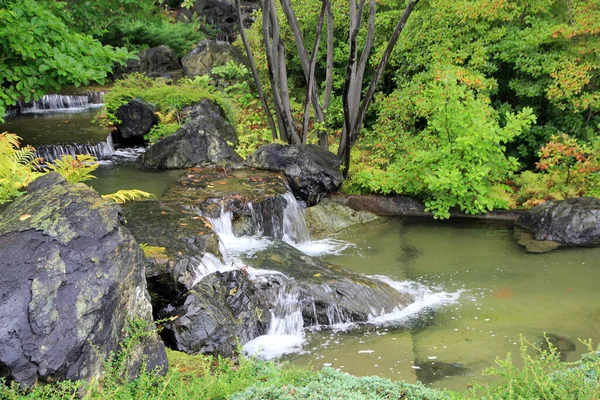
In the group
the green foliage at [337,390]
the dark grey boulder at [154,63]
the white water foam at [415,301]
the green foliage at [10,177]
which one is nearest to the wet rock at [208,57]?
the dark grey boulder at [154,63]

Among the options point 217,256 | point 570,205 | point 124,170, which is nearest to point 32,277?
point 217,256

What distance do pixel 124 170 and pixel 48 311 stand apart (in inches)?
307

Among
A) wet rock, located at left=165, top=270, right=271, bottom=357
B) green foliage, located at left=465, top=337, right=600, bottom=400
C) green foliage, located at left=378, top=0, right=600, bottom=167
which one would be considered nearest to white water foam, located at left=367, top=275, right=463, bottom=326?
wet rock, located at left=165, top=270, right=271, bottom=357

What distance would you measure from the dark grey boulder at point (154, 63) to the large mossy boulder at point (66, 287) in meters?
17.7

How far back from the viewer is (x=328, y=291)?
21.8 feet

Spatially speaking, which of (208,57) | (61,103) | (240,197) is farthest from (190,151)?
(208,57)

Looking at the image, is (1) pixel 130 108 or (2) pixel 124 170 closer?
(2) pixel 124 170

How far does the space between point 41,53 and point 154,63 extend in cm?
1727

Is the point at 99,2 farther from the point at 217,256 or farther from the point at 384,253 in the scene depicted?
the point at 384,253

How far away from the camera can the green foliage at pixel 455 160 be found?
963cm

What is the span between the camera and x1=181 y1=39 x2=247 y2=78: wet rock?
19.5 metres

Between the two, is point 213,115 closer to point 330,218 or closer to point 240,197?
point 330,218

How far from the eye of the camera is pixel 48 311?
12.2 feet

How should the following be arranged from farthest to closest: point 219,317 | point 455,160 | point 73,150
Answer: point 73,150
point 455,160
point 219,317
